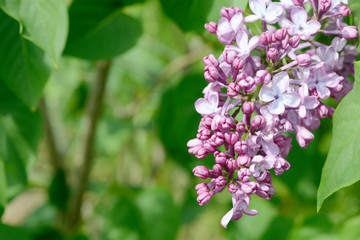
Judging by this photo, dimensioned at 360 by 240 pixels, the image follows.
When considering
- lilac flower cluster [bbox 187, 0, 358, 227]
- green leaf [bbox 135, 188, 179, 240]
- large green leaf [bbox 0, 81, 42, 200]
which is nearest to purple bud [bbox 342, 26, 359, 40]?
lilac flower cluster [bbox 187, 0, 358, 227]

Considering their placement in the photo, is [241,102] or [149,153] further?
[149,153]

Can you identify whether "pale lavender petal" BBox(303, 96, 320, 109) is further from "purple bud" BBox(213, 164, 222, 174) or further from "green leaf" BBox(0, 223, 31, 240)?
"green leaf" BBox(0, 223, 31, 240)

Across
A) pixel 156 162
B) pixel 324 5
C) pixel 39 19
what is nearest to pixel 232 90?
pixel 324 5

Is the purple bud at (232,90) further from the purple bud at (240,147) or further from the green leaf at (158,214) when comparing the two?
A: the green leaf at (158,214)

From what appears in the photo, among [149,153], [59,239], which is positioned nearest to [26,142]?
[59,239]

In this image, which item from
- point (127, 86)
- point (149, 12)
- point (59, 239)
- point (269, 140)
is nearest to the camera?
point (269, 140)

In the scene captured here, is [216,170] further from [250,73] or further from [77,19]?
[77,19]

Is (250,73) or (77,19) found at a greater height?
(250,73)

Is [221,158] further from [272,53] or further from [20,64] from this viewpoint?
[20,64]
